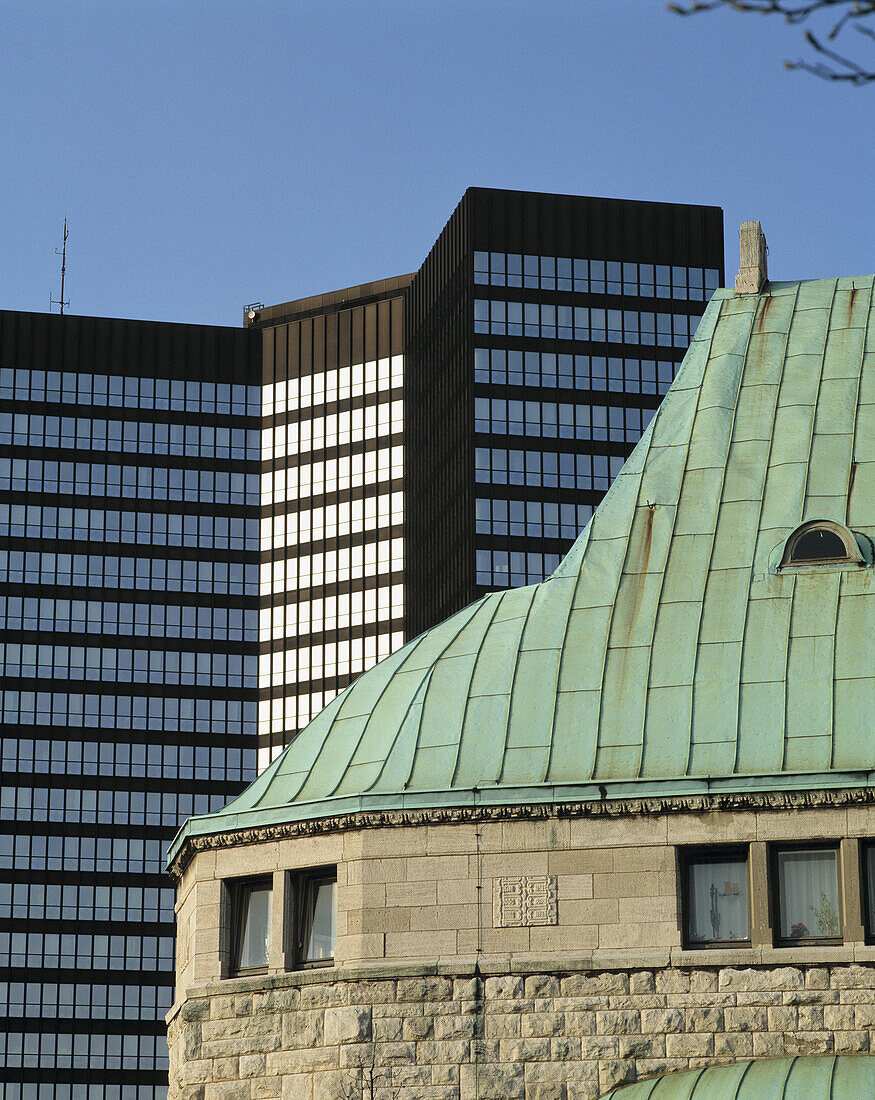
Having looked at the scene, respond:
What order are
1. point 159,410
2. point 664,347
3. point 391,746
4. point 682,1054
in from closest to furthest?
point 682,1054 < point 391,746 < point 664,347 < point 159,410

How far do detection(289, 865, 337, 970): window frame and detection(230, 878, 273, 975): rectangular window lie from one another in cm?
42

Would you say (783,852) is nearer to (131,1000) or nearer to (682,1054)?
(682,1054)

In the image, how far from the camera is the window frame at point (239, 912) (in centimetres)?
2531

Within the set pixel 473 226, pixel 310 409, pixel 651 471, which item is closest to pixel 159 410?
pixel 310 409

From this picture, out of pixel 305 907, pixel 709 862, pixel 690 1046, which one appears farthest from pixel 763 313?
pixel 690 1046

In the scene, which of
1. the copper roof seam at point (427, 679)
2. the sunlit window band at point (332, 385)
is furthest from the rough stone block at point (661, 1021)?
the sunlit window band at point (332, 385)

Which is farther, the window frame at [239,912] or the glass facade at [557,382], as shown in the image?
the glass facade at [557,382]

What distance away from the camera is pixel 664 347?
4791 inches

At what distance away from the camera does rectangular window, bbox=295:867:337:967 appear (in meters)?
24.8

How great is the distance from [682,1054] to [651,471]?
8.73 metres

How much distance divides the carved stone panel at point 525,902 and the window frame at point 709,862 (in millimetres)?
1546

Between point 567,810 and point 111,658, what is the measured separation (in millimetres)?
117586

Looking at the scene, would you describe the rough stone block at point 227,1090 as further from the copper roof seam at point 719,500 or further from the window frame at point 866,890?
the window frame at point 866,890

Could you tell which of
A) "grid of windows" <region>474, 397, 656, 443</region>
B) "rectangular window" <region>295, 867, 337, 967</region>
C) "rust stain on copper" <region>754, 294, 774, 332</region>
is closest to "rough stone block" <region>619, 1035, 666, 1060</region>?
"rectangular window" <region>295, 867, 337, 967</region>
